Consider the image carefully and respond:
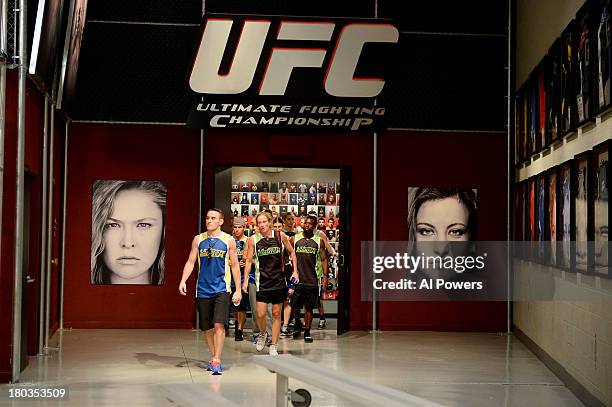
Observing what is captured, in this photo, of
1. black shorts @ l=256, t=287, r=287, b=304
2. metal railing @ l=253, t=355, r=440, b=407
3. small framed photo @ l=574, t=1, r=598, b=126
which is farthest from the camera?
black shorts @ l=256, t=287, r=287, b=304

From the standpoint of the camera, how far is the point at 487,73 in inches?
524

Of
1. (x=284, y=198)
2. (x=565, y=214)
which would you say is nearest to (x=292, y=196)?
(x=284, y=198)

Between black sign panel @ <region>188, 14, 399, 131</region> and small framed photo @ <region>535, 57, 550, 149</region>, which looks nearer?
small framed photo @ <region>535, 57, 550, 149</region>

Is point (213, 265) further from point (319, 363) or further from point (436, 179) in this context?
point (436, 179)

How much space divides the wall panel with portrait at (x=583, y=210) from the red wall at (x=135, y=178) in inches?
238

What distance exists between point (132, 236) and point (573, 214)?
6.44 meters

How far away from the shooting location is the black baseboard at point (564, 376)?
793 cm

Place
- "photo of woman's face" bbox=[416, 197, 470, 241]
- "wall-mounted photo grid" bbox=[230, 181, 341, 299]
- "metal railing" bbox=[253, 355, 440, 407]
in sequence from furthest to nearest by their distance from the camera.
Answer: "wall-mounted photo grid" bbox=[230, 181, 341, 299], "photo of woman's face" bbox=[416, 197, 470, 241], "metal railing" bbox=[253, 355, 440, 407]

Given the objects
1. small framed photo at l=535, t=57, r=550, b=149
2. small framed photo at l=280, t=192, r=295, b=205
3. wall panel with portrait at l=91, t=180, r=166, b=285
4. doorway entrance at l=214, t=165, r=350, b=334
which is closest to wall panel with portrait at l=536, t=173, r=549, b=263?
small framed photo at l=535, t=57, r=550, b=149

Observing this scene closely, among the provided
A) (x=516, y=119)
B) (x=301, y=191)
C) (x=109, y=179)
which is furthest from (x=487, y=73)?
(x=109, y=179)

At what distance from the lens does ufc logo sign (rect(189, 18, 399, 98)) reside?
12523 mm

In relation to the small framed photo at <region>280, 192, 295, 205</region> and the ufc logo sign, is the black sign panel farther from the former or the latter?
the small framed photo at <region>280, 192, 295, 205</region>

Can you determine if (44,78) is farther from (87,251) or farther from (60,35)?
(87,251)

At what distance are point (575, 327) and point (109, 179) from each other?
671 cm
